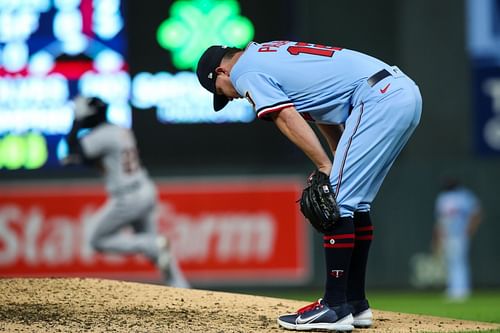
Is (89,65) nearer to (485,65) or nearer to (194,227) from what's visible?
(194,227)

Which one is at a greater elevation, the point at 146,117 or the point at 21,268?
the point at 146,117

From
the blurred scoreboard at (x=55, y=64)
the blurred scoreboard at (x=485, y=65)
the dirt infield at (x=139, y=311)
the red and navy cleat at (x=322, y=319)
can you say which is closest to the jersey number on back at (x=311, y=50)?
the red and navy cleat at (x=322, y=319)

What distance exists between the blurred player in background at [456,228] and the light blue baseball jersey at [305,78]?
23.0 feet

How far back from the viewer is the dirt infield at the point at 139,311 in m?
4.50

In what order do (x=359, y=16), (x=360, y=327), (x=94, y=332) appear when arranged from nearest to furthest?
(x=94, y=332), (x=360, y=327), (x=359, y=16)

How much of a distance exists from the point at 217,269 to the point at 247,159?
142cm

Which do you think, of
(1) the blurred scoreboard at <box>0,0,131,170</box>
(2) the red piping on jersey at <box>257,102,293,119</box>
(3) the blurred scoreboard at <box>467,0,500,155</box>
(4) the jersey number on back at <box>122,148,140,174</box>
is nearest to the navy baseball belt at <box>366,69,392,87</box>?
(2) the red piping on jersey at <box>257,102,293,119</box>

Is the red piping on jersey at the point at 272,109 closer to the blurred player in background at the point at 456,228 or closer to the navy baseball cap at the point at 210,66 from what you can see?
the navy baseball cap at the point at 210,66

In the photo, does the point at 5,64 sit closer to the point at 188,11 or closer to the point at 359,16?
the point at 188,11

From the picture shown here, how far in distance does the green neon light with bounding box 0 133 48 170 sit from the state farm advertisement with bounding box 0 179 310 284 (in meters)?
1.03

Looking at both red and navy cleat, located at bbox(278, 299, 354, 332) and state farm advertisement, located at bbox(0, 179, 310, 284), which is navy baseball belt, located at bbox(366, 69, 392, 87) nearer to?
red and navy cleat, located at bbox(278, 299, 354, 332)

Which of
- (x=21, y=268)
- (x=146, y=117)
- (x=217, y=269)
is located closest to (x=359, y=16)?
(x=146, y=117)

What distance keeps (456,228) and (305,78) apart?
7444mm

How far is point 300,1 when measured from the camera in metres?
10.9
